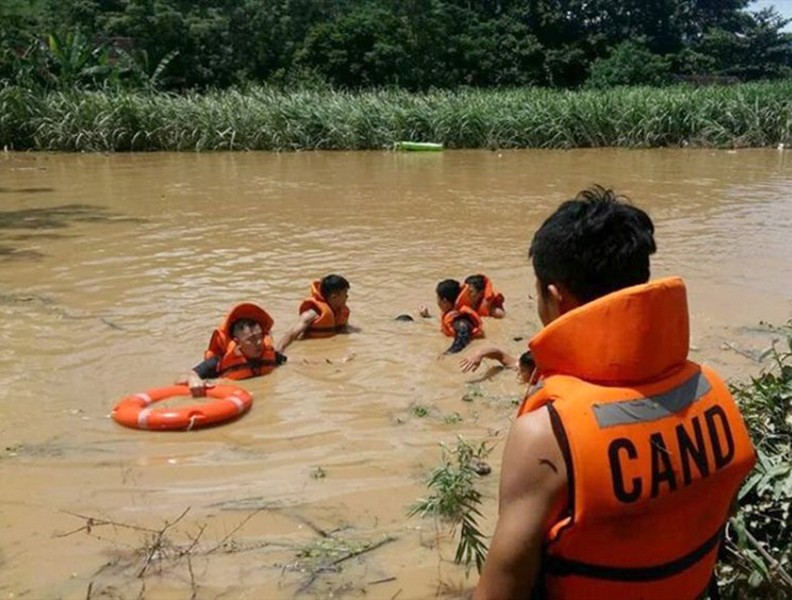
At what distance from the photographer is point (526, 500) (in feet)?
5.73

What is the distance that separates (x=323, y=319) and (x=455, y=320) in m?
1.07

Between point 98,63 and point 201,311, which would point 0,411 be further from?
point 98,63

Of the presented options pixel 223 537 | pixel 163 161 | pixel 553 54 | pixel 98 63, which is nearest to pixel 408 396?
pixel 223 537

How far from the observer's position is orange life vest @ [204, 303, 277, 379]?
246 inches

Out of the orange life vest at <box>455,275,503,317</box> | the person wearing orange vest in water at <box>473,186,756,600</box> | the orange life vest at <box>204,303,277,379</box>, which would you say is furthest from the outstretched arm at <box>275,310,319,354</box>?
the person wearing orange vest in water at <box>473,186,756,600</box>

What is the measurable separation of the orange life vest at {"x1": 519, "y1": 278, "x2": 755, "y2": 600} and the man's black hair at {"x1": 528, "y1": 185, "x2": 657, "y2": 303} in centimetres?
10

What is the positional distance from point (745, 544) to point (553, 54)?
39.3m

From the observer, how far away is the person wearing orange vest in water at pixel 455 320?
6.89m

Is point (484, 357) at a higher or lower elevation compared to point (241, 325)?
lower

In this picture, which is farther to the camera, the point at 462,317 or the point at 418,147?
the point at 418,147

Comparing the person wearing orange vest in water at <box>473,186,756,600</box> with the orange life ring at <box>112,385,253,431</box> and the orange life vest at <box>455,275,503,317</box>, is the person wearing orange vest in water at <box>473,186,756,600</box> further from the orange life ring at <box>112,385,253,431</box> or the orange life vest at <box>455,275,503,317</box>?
the orange life vest at <box>455,275,503,317</box>

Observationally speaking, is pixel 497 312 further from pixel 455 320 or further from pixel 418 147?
pixel 418 147

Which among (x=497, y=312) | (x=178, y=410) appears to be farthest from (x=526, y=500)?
(x=497, y=312)

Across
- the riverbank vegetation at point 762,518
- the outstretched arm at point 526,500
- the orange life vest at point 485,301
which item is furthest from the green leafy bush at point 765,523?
the orange life vest at point 485,301
